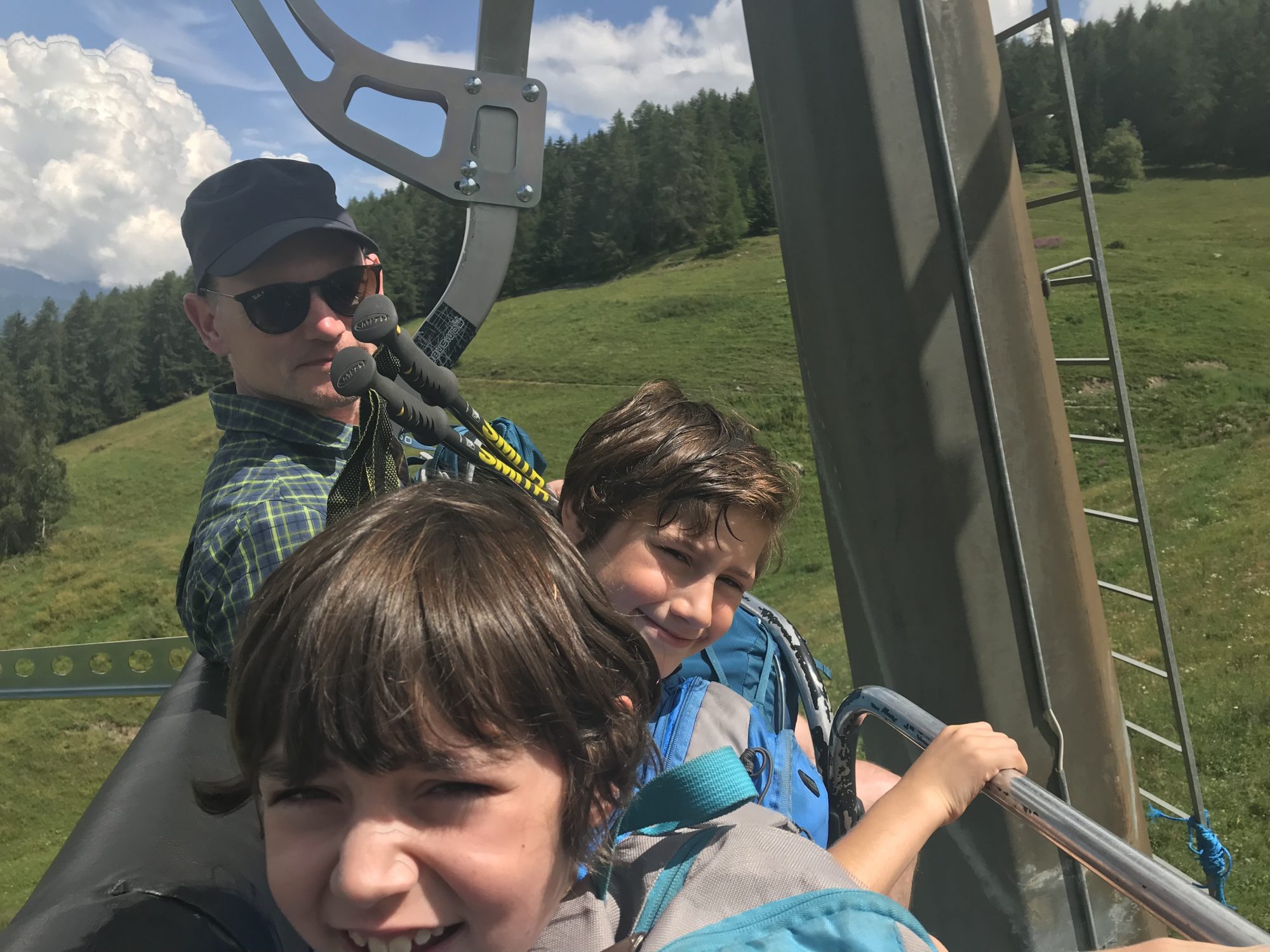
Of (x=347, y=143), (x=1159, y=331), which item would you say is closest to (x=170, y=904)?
(x=347, y=143)

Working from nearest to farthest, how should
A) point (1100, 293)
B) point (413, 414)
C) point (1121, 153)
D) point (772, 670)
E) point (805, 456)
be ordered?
point (413, 414) → point (772, 670) → point (1100, 293) → point (805, 456) → point (1121, 153)

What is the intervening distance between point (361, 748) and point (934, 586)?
47.9 inches

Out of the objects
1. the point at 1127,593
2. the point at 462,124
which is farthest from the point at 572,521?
the point at 1127,593

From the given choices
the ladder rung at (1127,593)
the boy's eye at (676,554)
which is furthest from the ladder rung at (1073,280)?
the boy's eye at (676,554)

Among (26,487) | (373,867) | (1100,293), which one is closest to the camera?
(373,867)

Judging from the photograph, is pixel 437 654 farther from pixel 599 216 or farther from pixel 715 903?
pixel 599 216

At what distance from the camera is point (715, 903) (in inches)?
31.9

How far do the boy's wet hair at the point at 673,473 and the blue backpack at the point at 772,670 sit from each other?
0.21 meters

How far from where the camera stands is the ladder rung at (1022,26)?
1.64 metres

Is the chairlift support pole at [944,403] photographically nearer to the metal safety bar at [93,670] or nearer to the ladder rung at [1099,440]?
the ladder rung at [1099,440]

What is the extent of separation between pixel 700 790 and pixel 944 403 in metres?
0.97

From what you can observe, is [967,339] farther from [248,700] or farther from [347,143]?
[347,143]

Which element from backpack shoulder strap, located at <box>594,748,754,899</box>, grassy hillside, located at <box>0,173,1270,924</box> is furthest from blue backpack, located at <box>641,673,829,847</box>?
grassy hillside, located at <box>0,173,1270,924</box>

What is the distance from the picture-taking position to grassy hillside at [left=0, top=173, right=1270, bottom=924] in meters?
6.54
